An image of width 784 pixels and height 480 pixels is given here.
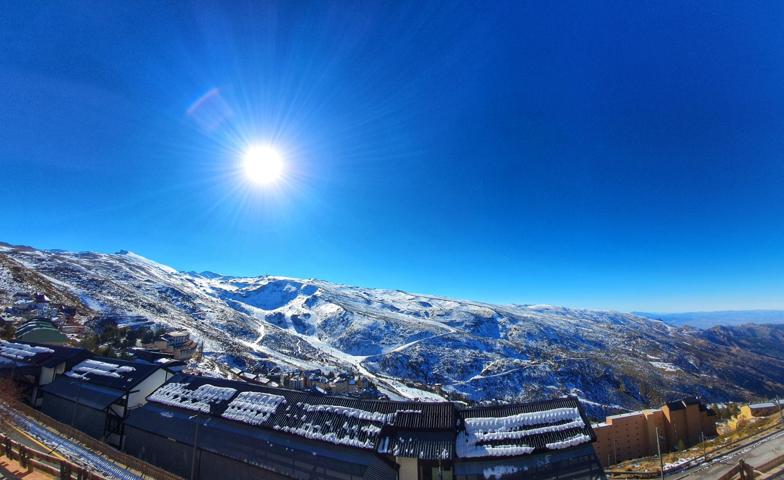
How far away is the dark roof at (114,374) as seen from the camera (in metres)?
39.8

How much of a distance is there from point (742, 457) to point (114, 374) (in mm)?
71966

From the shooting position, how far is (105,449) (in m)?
28.9

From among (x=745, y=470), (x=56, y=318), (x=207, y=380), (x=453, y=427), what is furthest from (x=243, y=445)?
(x=56, y=318)

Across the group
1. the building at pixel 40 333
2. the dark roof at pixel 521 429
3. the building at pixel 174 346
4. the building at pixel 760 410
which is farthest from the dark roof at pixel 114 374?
the building at pixel 760 410

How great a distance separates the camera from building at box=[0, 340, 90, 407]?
155 ft

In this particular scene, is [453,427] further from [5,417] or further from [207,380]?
[5,417]

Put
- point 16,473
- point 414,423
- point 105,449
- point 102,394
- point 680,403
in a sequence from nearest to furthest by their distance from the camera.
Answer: point 16,473 < point 414,423 < point 105,449 < point 102,394 < point 680,403

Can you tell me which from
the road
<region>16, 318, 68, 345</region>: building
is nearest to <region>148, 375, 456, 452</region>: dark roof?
the road

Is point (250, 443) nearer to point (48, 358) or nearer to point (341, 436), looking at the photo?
point (341, 436)

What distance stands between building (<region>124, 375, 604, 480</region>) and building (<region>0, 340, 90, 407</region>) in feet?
85.5

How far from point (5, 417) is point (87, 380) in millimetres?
12058

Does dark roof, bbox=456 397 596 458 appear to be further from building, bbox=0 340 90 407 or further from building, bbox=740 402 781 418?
building, bbox=740 402 781 418

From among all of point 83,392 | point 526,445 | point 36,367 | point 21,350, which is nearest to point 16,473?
point 83,392

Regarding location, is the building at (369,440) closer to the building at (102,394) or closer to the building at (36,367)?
the building at (102,394)
